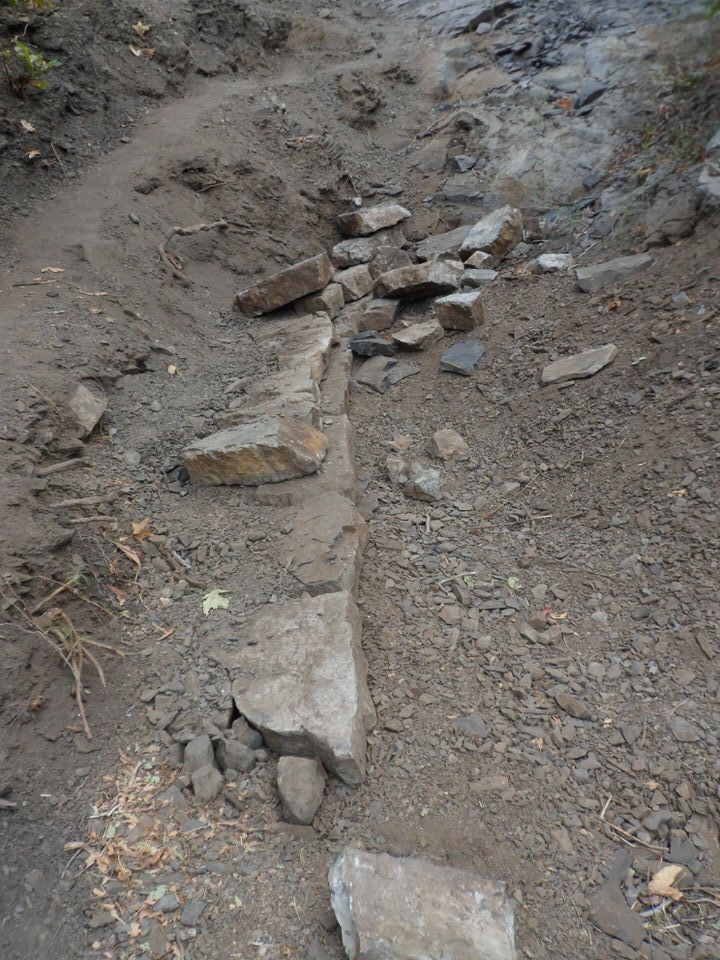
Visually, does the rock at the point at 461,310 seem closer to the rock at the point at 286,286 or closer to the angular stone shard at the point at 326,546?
the rock at the point at 286,286

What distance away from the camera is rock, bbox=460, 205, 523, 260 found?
607 cm

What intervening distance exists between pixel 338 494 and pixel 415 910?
2084 millimetres

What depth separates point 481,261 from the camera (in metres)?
6.02

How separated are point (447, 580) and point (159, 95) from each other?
7.04 meters

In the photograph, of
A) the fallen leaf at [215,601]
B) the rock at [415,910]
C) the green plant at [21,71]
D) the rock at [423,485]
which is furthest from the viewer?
the green plant at [21,71]

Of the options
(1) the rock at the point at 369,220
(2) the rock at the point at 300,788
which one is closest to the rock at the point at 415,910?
(2) the rock at the point at 300,788

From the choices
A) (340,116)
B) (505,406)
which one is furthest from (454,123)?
(505,406)

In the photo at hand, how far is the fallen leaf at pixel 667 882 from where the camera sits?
6.81 ft

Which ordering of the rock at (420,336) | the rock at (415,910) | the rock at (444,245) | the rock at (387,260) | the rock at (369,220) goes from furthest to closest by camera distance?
the rock at (369,220) < the rock at (387,260) < the rock at (444,245) < the rock at (420,336) < the rock at (415,910)

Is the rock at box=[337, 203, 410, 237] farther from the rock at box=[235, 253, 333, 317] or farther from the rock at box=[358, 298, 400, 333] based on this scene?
the rock at box=[358, 298, 400, 333]

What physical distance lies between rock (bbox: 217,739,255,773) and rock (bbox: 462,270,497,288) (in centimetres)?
458

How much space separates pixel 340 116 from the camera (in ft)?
27.7

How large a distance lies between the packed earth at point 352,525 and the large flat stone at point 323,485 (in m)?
0.02

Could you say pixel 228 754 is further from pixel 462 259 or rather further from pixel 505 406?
pixel 462 259
